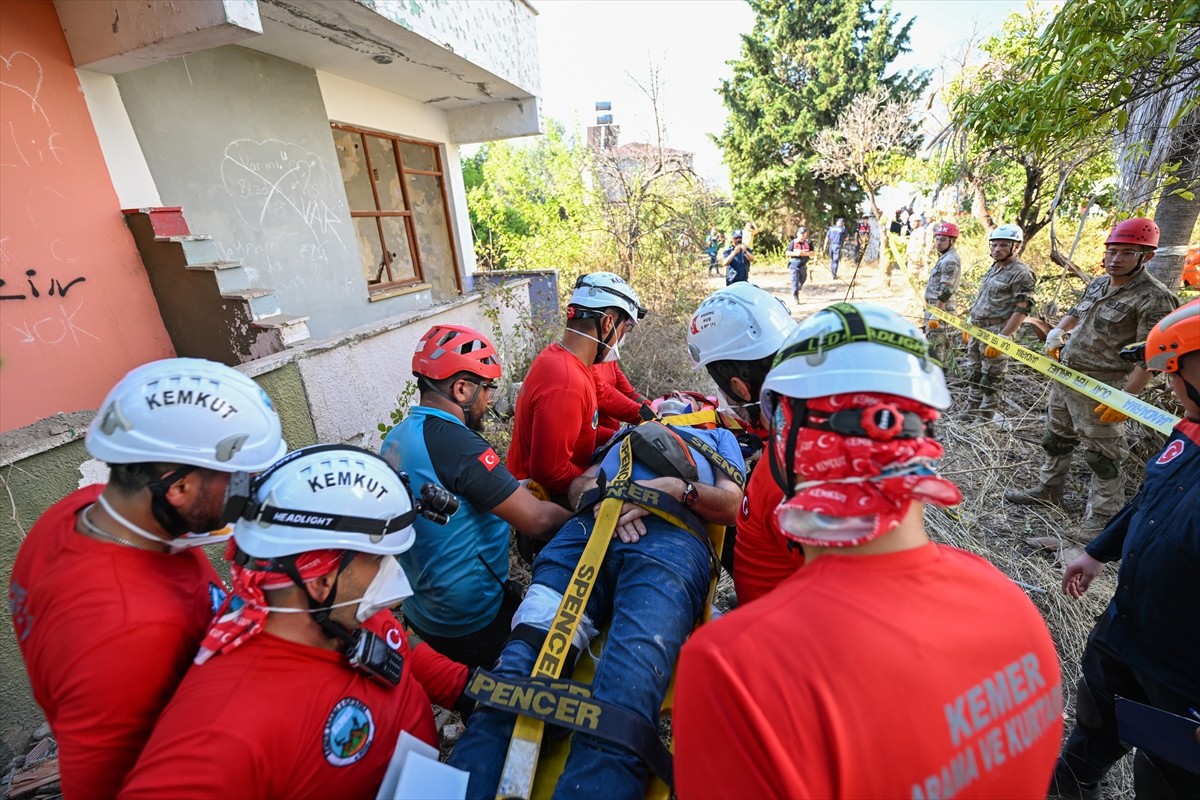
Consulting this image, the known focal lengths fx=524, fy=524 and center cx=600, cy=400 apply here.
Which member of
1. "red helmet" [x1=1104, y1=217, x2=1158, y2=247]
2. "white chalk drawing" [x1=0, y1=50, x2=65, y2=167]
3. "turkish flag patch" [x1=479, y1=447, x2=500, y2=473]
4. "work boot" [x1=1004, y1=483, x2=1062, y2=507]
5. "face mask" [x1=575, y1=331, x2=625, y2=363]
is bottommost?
"work boot" [x1=1004, y1=483, x2=1062, y2=507]

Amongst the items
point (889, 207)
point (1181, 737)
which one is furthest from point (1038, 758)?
point (889, 207)

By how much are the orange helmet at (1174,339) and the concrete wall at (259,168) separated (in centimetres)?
587

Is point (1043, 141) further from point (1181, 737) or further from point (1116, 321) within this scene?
point (1181, 737)

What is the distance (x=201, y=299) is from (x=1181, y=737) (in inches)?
218

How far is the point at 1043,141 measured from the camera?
3.27 metres

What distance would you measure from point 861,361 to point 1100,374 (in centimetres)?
480

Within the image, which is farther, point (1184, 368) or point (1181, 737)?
point (1184, 368)

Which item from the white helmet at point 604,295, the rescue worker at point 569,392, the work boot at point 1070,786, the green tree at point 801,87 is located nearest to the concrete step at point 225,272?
the rescue worker at point 569,392

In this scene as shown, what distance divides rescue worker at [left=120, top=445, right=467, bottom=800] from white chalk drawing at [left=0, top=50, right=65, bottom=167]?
132 inches

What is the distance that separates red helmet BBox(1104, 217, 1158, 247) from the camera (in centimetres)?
383

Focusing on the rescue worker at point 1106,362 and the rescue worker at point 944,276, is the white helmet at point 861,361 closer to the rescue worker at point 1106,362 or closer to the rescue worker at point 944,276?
the rescue worker at point 1106,362

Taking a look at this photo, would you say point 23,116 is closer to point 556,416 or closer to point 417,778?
point 556,416

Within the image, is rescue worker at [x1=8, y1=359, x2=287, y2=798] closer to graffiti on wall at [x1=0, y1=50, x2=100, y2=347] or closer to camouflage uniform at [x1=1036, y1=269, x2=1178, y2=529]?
graffiti on wall at [x1=0, y1=50, x2=100, y2=347]

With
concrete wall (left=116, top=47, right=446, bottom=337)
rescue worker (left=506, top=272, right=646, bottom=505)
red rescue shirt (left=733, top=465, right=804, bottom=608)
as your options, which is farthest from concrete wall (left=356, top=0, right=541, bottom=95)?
red rescue shirt (left=733, top=465, right=804, bottom=608)
